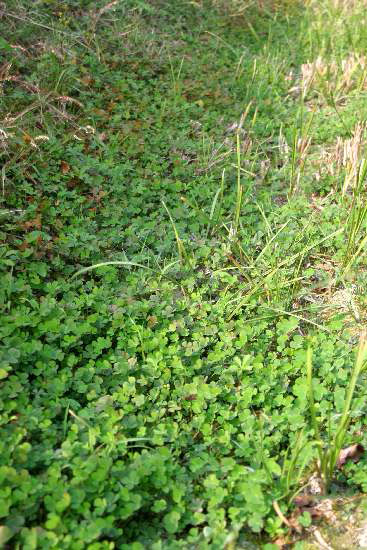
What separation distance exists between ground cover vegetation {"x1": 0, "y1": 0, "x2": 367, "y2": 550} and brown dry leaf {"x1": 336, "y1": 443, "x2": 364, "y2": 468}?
0.03m

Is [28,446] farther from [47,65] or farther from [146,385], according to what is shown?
[47,65]

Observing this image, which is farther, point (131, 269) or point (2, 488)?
point (131, 269)

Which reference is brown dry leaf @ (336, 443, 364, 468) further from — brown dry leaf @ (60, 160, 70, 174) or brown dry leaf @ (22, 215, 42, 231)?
brown dry leaf @ (60, 160, 70, 174)

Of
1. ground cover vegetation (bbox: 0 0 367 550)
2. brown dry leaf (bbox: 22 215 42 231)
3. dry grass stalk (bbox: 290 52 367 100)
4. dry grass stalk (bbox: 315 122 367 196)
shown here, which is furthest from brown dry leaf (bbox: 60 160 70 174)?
dry grass stalk (bbox: 290 52 367 100)

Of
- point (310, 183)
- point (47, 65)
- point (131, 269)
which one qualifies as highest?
point (47, 65)

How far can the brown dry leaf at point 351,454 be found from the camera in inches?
94.4

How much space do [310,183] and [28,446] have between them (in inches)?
106

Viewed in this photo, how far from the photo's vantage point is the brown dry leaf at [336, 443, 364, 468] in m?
2.40

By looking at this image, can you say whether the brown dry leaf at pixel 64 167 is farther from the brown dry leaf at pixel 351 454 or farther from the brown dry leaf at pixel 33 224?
the brown dry leaf at pixel 351 454

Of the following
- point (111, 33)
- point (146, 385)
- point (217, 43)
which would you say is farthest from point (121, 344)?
point (217, 43)

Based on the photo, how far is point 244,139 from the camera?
14.1 feet

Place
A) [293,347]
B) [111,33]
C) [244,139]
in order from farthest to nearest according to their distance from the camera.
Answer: [111,33] → [244,139] → [293,347]

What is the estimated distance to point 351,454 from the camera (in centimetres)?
241

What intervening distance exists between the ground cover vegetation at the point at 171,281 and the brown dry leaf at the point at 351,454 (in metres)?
0.03
